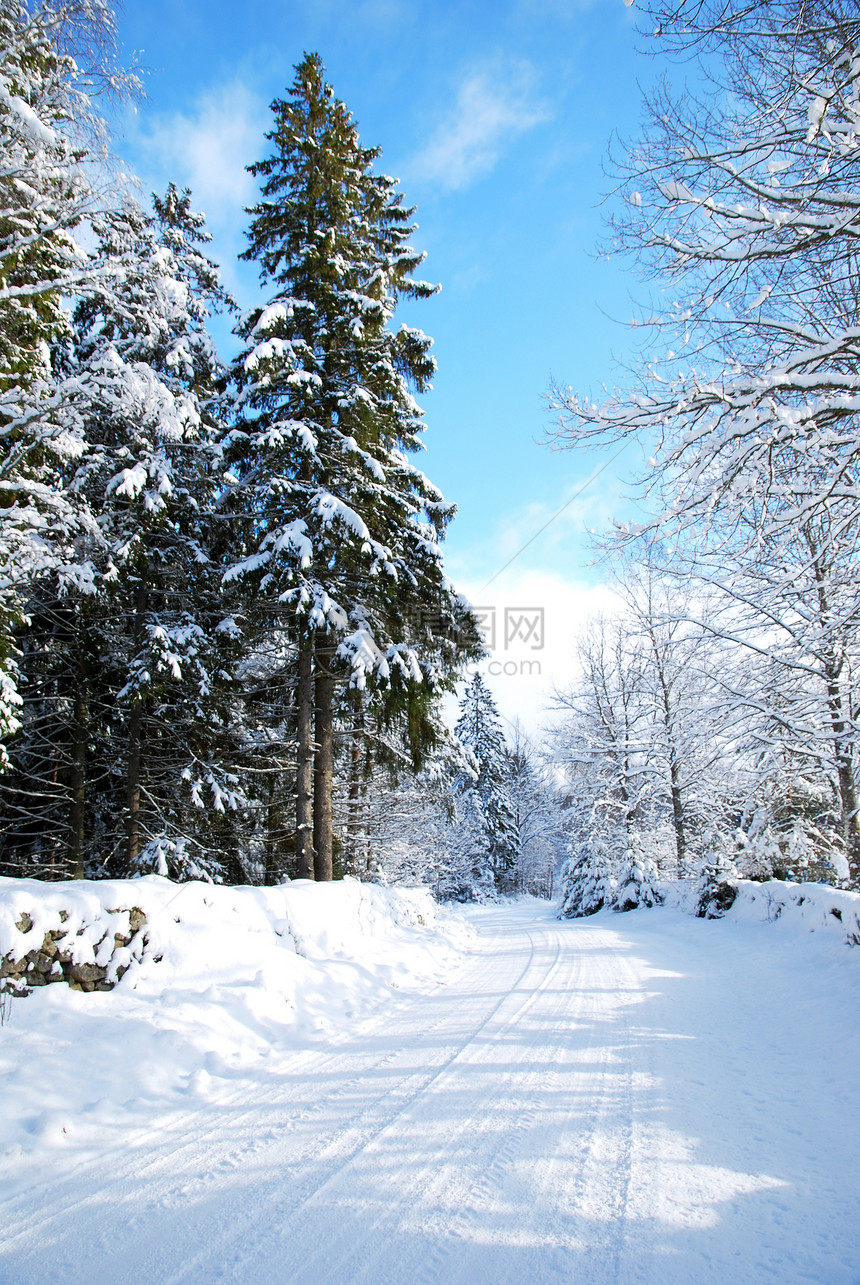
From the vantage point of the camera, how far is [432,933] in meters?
9.91

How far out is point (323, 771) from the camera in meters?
10.5

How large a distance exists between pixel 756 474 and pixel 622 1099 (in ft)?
14.1

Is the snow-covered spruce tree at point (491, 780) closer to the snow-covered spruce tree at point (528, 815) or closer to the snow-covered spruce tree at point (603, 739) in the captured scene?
the snow-covered spruce tree at point (528, 815)

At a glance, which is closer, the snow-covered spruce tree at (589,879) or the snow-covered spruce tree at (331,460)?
the snow-covered spruce tree at (331,460)

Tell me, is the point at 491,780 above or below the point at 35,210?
below

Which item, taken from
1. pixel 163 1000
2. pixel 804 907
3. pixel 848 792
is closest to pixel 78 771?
pixel 163 1000

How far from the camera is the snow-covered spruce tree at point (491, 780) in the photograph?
3441 cm

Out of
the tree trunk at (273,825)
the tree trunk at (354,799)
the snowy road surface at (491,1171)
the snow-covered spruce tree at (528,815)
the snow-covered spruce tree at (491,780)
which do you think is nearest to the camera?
the snowy road surface at (491,1171)

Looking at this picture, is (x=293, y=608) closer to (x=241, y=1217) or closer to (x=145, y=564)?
(x=145, y=564)

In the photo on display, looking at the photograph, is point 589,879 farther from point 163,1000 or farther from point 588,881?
point 163,1000

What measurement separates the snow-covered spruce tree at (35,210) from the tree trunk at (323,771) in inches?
179

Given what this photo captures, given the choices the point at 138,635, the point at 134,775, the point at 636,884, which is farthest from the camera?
the point at 636,884

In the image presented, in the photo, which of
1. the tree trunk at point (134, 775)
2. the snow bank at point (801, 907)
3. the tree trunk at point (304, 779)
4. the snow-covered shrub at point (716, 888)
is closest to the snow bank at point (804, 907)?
the snow bank at point (801, 907)

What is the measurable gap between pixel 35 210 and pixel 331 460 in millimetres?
5175
